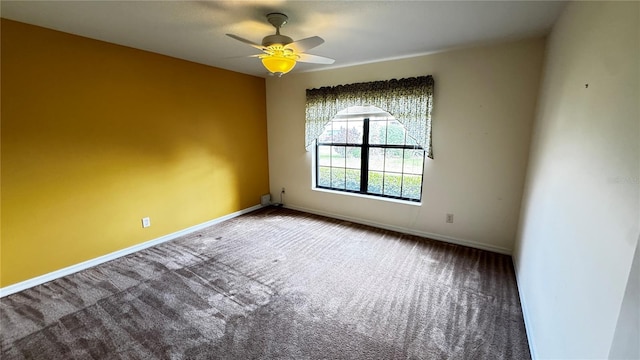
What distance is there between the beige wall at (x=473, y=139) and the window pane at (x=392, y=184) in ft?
0.58

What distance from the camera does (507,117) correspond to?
286cm

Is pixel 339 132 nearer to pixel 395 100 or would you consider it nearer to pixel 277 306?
pixel 395 100

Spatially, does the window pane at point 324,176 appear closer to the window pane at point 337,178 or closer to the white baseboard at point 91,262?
the window pane at point 337,178

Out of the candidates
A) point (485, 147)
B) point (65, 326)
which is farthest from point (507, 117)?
point (65, 326)

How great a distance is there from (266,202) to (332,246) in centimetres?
203

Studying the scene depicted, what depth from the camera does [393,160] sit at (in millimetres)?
3764

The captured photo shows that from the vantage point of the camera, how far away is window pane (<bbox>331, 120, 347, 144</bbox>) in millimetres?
4113

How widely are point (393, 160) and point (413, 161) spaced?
0.28 m

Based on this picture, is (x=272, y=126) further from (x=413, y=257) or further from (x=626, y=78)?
(x=626, y=78)

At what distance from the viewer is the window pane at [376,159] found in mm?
3867

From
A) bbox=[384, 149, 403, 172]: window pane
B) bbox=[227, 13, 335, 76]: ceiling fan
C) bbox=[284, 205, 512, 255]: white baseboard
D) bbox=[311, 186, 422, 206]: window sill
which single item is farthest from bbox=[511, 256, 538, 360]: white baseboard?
bbox=[227, 13, 335, 76]: ceiling fan

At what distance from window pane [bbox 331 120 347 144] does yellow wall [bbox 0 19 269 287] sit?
1551 millimetres

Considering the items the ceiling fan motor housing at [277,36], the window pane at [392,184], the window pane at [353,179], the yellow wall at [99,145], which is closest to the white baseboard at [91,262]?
the yellow wall at [99,145]

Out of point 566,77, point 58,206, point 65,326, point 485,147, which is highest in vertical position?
point 566,77
